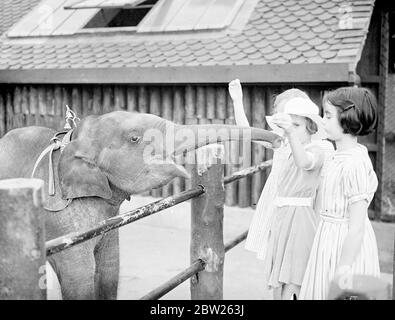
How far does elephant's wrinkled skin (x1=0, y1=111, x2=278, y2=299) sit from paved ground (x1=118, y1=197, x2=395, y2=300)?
4.92 ft

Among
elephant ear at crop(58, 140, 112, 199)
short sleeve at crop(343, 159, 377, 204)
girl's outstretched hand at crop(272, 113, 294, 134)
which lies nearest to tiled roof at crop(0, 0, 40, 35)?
elephant ear at crop(58, 140, 112, 199)

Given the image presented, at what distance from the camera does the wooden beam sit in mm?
5336

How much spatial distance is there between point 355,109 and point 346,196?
14.8 inches

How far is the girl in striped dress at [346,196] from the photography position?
2395 mm

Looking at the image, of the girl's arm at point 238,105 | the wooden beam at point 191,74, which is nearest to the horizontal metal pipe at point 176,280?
Result: the girl's arm at point 238,105

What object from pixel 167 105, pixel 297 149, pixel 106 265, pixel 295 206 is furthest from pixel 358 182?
pixel 167 105

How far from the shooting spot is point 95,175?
2.88 m

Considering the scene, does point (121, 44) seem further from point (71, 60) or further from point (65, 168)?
point (65, 168)

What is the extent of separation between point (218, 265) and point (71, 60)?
4544 millimetres

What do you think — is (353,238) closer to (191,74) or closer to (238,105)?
(238,105)

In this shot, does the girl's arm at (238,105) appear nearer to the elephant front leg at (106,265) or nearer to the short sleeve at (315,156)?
the short sleeve at (315,156)

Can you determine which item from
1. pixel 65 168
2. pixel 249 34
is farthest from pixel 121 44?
pixel 65 168

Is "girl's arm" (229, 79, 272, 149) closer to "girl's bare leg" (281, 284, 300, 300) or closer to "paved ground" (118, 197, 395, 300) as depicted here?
"girl's bare leg" (281, 284, 300, 300)

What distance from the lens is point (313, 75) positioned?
17.6ft
